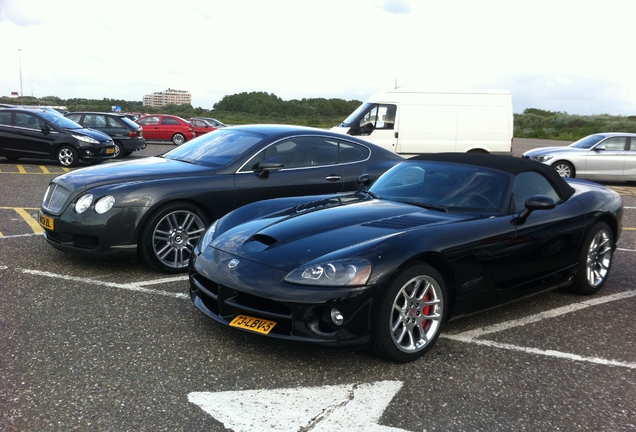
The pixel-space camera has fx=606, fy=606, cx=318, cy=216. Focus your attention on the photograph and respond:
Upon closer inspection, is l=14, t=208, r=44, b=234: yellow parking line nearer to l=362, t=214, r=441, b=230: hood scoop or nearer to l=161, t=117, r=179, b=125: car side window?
l=362, t=214, r=441, b=230: hood scoop

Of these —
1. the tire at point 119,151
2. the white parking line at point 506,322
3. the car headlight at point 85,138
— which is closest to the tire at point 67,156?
the car headlight at point 85,138

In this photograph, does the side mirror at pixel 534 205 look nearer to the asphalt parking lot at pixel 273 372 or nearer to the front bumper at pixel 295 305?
the asphalt parking lot at pixel 273 372

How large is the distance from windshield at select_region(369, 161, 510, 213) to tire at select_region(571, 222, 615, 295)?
1144 millimetres

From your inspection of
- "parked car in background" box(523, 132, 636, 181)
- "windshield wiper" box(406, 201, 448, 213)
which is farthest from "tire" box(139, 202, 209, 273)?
"parked car in background" box(523, 132, 636, 181)

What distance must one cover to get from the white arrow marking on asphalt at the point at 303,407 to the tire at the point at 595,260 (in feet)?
8.40

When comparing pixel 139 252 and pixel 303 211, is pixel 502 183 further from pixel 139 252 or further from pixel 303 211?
pixel 139 252

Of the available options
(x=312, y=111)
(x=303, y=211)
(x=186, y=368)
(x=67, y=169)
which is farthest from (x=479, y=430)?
(x=312, y=111)

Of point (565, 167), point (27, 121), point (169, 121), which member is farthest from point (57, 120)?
point (565, 167)

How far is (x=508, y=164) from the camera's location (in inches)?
192

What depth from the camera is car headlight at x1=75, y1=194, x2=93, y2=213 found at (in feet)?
17.4

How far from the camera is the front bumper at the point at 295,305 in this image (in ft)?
11.4

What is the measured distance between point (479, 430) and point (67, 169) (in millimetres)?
13825

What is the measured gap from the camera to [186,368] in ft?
11.8

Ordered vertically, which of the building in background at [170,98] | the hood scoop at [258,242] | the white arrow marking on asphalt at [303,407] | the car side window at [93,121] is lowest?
the white arrow marking on asphalt at [303,407]
